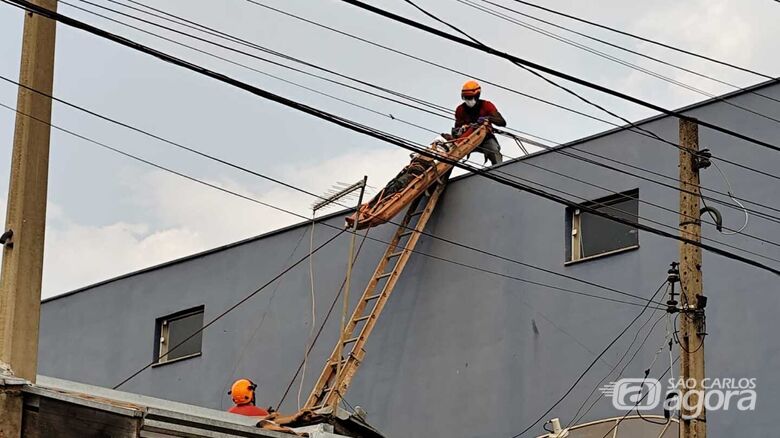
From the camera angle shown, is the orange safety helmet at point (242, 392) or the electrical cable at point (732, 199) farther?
the orange safety helmet at point (242, 392)

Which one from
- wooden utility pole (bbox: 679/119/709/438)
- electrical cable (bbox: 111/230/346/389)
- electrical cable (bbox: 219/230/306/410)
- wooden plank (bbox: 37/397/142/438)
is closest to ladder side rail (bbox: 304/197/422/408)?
electrical cable (bbox: 111/230/346/389)

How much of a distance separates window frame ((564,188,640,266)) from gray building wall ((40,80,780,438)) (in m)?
0.11

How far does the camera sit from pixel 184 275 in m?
27.1

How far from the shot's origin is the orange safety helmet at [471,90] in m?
23.1

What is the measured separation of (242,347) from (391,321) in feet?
11.1

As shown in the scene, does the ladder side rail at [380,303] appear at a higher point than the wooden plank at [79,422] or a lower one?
higher

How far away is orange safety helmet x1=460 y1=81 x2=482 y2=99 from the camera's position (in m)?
23.1

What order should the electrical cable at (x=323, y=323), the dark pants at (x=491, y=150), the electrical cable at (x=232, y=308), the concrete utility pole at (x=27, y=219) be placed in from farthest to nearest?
the electrical cable at (x=232, y=308), the electrical cable at (x=323, y=323), the dark pants at (x=491, y=150), the concrete utility pole at (x=27, y=219)

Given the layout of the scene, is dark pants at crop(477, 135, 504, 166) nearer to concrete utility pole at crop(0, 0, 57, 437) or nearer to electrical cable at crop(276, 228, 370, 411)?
electrical cable at crop(276, 228, 370, 411)

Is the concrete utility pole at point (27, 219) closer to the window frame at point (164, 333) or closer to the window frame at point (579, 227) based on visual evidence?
the window frame at point (579, 227)

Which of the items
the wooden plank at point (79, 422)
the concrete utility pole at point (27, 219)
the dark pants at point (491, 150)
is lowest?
the wooden plank at point (79, 422)

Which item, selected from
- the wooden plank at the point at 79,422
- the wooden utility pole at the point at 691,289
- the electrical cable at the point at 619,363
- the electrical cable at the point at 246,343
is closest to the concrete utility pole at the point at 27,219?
the wooden plank at the point at 79,422

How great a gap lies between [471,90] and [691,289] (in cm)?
776

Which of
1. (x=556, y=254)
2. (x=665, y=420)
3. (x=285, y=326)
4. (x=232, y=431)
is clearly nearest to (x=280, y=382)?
(x=285, y=326)
